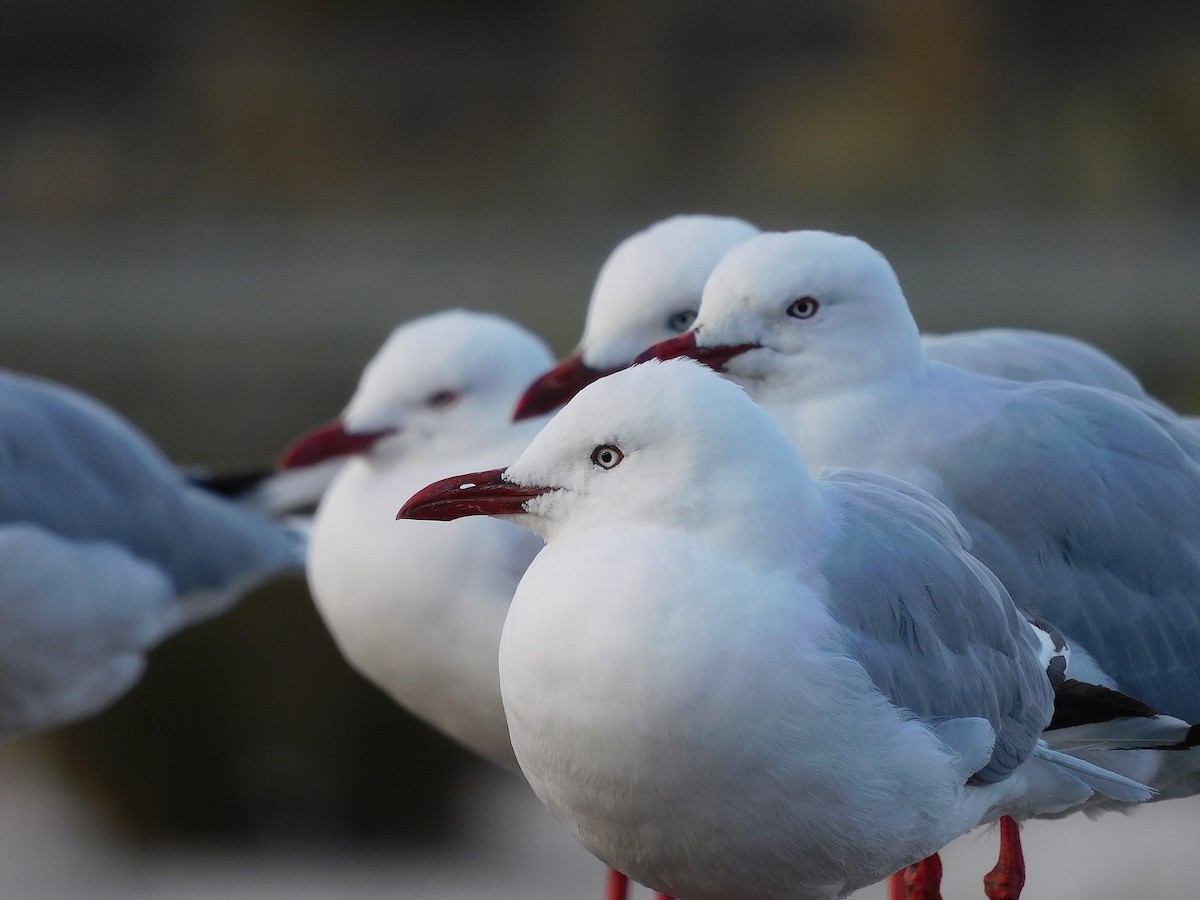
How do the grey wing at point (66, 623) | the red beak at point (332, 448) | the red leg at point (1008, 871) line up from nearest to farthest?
1. the red leg at point (1008, 871)
2. the red beak at point (332, 448)
3. the grey wing at point (66, 623)

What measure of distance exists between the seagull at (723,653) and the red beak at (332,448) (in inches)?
37.0

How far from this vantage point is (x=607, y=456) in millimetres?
1452

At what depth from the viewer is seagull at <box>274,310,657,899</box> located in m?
2.27

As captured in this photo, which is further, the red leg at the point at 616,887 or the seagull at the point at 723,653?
the red leg at the point at 616,887

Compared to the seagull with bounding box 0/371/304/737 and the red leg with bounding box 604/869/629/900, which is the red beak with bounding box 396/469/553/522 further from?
the seagull with bounding box 0/371/304/737

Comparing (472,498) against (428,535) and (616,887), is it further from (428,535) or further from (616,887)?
(616,887)

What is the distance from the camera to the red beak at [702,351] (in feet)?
6.09

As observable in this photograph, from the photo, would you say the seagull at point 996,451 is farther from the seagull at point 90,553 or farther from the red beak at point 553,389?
the seagull at point 90,553

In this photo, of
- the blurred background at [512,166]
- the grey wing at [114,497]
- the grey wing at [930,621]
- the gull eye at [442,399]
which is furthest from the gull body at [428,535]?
the blurred background at [512,166]

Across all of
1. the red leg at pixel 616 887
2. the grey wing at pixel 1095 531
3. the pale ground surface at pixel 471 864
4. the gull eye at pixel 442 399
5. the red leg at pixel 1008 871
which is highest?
the grey wing at pixel 1095 531

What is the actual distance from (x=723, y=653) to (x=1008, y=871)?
952 millimetres

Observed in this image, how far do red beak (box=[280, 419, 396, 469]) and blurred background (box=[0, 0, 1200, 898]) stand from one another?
14.1ft

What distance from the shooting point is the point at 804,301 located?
1.86 metres

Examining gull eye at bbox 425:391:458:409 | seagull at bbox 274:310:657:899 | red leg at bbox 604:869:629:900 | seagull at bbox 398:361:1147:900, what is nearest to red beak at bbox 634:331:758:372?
seagull at bbox 398:361:1147:900
